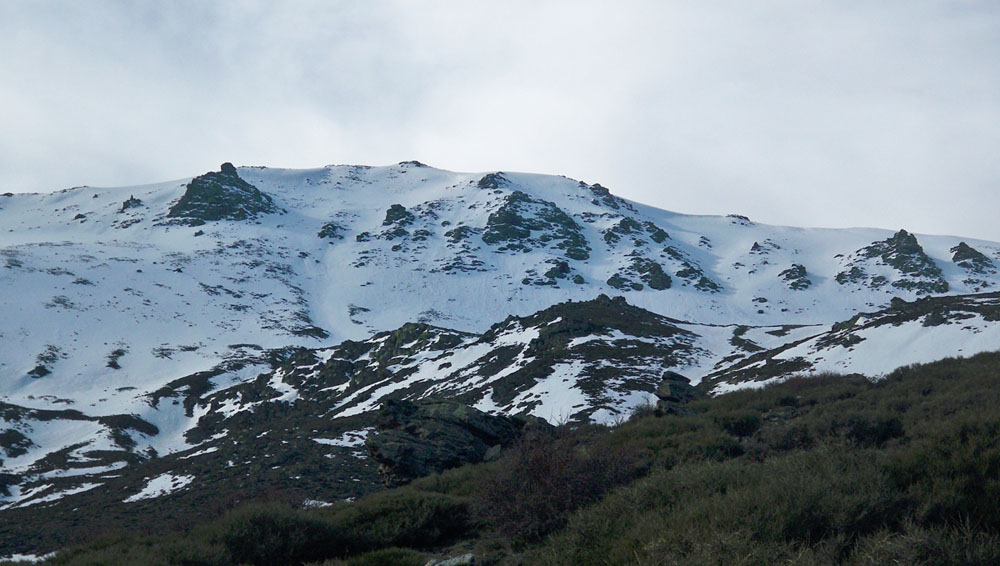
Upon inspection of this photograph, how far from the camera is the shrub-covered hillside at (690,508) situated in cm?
532

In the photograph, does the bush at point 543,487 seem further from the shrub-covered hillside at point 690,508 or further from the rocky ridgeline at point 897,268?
the rocky ridgeline at point 897,268

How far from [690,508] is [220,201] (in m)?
151

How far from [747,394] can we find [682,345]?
1338 inches

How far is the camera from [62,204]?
496ft

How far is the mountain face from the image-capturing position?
3622 cm

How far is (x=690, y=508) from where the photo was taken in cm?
609

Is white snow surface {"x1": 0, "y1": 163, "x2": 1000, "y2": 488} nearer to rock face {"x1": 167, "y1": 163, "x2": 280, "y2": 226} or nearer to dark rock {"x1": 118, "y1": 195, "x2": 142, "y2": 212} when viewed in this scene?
dark rock {"x1": 118, "y1": 195, "x2": 142, "y2": 212}

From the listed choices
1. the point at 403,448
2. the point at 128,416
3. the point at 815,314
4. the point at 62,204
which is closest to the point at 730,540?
the point at 403,448

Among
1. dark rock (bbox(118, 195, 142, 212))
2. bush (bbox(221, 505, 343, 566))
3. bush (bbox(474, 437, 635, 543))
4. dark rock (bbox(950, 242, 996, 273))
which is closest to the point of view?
bush (bbox(474, 437, 635, 543))

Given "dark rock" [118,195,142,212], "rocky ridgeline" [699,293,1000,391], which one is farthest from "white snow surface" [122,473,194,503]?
"dark rock" [118,195,142,212]

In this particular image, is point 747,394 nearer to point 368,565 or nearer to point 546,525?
point 546,525

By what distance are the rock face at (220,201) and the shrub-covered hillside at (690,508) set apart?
138066 millimetres

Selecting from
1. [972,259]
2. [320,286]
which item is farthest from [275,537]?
[972,259]

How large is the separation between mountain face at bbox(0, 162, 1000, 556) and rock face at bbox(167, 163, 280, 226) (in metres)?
0.65
